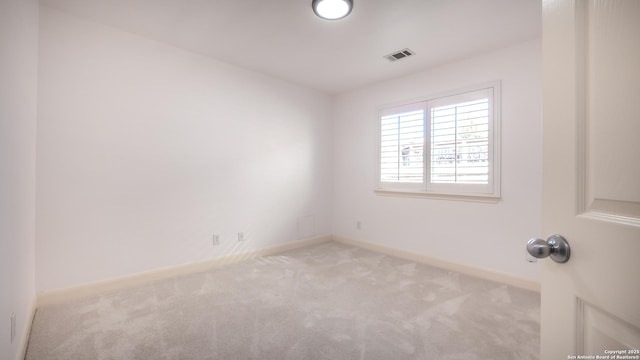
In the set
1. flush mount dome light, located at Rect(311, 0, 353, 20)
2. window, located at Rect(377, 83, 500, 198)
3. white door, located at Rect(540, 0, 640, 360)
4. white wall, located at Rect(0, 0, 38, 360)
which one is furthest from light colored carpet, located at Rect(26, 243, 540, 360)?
flush mount dome light, located at Rect(311, 0, 353, 20)

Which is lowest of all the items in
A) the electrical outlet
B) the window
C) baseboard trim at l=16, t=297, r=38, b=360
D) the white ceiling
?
baseboard trim at l=16, t=297, r=38, b=360

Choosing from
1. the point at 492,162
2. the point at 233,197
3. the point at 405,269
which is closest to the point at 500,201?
the point at 492,162

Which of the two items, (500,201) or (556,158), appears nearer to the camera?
(556,158)

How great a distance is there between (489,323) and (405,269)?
4.06ft

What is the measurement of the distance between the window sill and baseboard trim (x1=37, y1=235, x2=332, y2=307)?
1.74m

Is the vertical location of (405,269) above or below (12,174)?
below

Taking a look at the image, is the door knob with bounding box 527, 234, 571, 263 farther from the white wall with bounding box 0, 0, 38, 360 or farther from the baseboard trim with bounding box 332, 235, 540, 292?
the baseboard trim with bounding box 332, 235, 540, 292

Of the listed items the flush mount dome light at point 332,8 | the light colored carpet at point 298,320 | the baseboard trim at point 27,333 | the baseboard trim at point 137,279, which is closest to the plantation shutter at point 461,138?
the light colored carpet at point 298,320

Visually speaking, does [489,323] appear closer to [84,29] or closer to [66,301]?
[66,301]

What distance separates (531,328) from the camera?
6.59ft

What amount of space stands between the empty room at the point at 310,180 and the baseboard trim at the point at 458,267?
2 cm

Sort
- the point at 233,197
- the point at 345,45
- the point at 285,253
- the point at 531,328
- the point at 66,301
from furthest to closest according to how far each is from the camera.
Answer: the point at 285,253, the point at 233,197, the point at 345,45, the point at 66,301, the point at 531,328

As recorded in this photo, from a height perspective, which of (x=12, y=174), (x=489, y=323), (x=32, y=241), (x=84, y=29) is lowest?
(x=489, y=323)

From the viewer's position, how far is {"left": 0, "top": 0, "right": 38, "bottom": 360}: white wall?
1.40 metres
